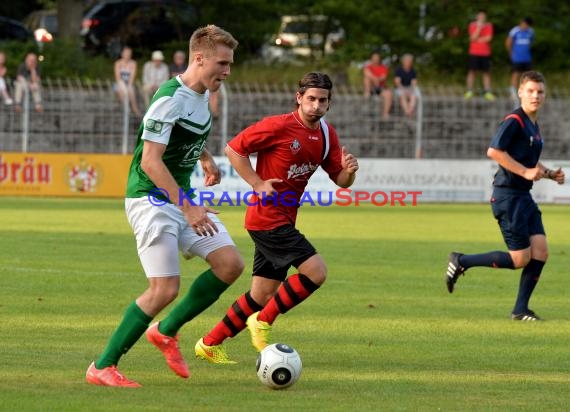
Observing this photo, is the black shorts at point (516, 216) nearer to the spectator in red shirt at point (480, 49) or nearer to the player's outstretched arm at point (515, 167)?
the player's outstretched arm at point (515, 167)

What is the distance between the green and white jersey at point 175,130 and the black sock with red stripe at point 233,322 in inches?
46.2

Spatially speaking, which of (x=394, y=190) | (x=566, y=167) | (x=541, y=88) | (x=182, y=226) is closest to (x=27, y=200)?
(x=394, y=190)

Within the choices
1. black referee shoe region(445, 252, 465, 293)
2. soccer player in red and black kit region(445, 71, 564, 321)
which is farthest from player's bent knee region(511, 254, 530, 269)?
black referee shoe region(445, 252, 465, 293)

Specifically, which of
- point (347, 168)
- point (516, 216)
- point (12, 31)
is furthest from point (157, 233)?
point (12, 31)

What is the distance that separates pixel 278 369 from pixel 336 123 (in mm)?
24976

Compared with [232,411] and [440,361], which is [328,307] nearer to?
[440,361]

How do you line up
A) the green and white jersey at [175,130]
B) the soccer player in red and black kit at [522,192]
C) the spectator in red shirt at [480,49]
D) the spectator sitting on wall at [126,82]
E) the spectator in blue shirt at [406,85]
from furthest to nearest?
the spectator in red shirt at [480,49], the spectator in blue shirt at [406,85], the spectator sitting on wall at [126,82], the soccer player in red and black kit at [522,192], the green and white jersey at [175,130]

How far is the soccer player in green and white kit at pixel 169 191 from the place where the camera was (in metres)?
7.54

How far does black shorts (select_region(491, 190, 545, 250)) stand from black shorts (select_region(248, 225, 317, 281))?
304 cm

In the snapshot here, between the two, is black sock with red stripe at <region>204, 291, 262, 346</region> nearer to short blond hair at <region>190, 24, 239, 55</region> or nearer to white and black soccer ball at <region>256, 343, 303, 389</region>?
white and black soccer ball at <region>256, 343, 303, 389</region>

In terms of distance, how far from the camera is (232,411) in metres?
7.02

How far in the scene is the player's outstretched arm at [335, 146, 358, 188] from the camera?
28.8 ft

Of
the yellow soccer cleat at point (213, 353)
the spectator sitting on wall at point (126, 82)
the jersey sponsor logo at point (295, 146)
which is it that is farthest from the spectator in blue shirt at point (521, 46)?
the yellow soccer cleat at point (213, 353)

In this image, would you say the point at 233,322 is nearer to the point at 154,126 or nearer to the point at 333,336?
the point at 333,336
